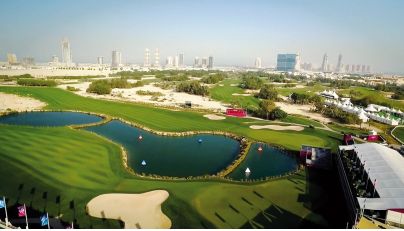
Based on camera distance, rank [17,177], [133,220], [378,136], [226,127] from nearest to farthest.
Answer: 1. [133,220]
2. [17,177]
3. [378,136]
4. [226,127]

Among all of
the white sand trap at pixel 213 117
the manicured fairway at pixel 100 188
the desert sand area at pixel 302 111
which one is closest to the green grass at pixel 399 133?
the desert sand area at pixel 302 111

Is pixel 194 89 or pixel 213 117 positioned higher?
pixel 194 89

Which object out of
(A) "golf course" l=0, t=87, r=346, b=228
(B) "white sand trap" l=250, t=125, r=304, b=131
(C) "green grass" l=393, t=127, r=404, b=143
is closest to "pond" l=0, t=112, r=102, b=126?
(A) "golf course" l=0, t=87, r=346, b=228

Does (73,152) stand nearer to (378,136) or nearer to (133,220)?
(133,220)

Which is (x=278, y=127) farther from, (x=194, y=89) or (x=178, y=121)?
(x=194, y=89)

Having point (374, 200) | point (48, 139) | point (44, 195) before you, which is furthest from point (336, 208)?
→ point (48, 139)

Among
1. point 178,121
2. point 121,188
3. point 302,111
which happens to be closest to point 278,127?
point 178,121
